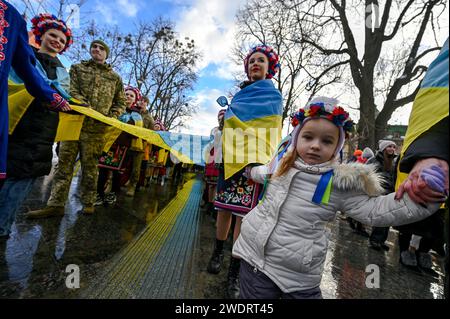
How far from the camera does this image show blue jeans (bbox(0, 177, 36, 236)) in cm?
206

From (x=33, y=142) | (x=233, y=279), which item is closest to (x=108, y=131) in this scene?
(x=33, y=142)

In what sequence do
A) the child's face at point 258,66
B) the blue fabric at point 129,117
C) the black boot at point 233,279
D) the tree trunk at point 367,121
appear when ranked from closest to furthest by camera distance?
1. the black boot at point 233,279
2. the child's face at point 258,66
3. the blue fabric at point 129,117
4. the tree trunk at point 367,121

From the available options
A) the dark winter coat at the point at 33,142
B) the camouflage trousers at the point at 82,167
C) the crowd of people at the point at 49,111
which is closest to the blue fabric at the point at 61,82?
the crowd of people at the point at 49,111

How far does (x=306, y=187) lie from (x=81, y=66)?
347 cm

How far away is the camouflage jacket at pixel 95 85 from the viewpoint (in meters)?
3.21

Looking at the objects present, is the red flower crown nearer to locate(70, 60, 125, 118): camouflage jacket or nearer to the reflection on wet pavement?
the reflection on wet pavement

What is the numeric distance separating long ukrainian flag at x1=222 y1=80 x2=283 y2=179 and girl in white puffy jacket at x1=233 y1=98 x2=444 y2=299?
54cm

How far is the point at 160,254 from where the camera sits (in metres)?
2.33

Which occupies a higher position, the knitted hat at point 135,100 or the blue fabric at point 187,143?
the knitted hat at point 135,100

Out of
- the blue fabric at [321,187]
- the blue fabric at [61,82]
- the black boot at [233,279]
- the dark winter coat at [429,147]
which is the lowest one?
the black boot at [233,279]

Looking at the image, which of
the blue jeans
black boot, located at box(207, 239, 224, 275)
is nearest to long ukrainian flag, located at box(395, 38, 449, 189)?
A: black boot, located at box(207, 239, 224, 275)

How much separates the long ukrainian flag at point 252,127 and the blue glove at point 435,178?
1.14 metres

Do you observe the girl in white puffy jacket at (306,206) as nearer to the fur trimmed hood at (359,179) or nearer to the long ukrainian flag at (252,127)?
the fur trimmed hood at (359,179)
